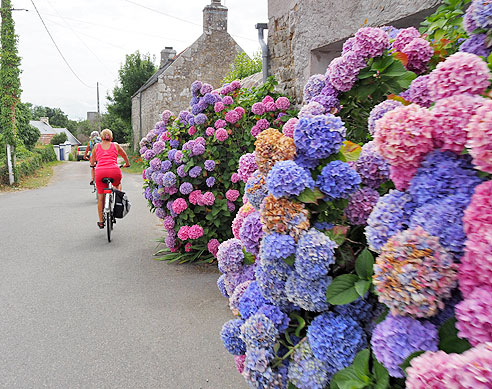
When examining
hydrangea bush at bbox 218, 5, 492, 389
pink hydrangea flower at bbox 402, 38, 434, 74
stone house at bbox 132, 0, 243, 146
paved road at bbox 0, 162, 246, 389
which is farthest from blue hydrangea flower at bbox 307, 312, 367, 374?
stone house at bbox 132, 0, 243, 146

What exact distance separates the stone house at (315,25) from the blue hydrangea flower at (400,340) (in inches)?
109

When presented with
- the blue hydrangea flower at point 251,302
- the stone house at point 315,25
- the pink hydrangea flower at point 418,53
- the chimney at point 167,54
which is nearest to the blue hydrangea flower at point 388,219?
the blue hydrangea flower at point 251,302

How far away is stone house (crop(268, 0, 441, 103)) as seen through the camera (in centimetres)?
335

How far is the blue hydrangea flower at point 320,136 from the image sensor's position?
1369mm

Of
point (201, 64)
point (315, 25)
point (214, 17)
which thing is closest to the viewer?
point (315, 25)

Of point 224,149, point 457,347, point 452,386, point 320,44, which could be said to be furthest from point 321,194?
point 224,149

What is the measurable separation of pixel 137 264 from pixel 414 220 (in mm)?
5359

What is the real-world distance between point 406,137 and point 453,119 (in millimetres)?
117

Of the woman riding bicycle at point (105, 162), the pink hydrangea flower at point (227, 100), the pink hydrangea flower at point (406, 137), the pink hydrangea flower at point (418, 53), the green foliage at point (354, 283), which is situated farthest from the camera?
the woman riding bicycle at point (105, 162)

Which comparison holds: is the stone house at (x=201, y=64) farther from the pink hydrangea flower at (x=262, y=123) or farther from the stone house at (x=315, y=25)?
the pink hydrangea flower at (x=262, y=123)

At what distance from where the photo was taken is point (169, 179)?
214 inches

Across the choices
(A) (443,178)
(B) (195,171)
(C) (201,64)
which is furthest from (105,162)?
(C) (201,64)

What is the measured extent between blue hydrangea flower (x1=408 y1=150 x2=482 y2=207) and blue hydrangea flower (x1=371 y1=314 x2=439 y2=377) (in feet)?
1.01

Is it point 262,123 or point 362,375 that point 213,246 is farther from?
point 362,375
